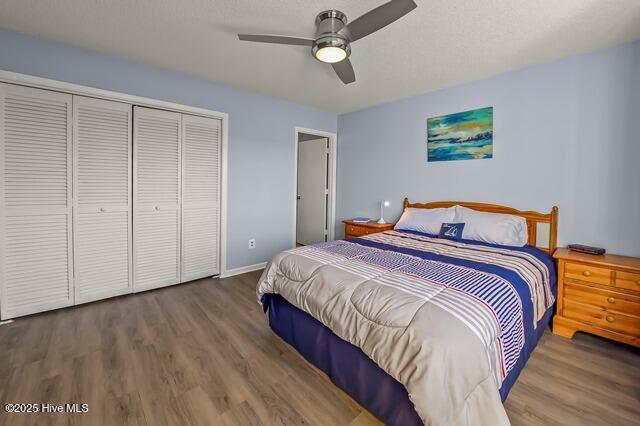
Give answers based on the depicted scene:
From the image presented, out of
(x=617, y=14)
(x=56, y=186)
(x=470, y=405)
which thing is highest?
(x=617, y=14)

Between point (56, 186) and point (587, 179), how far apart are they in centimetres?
472

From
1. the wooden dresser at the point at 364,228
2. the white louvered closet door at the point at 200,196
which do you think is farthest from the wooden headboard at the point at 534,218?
the white louvered closet door at the point at 200,196

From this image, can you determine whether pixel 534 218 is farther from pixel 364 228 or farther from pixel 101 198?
pixel 101 198

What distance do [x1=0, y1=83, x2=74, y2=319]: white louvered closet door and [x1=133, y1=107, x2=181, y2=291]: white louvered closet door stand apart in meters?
0.54

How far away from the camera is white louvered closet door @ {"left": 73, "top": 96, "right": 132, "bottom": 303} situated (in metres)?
2.62

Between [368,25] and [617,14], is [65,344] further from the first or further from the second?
[617,14]

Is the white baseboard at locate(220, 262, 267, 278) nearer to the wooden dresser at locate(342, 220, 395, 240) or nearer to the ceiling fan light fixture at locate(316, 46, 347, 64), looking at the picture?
the wooden dresser at locate(342, 220, 395, 240)

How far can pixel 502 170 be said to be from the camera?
2959 mm

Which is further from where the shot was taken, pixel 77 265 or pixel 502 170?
pixel 502 170

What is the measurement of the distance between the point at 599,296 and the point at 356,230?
2448 mm

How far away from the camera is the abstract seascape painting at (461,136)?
3047mm

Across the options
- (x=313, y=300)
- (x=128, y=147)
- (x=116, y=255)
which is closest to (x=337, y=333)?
(x=313, y=300)

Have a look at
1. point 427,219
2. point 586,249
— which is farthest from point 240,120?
point 586,249

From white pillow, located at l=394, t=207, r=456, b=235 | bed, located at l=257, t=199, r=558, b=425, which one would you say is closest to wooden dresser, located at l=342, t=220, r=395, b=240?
white pillow, located at l=394, t=207, r=456, b=235
